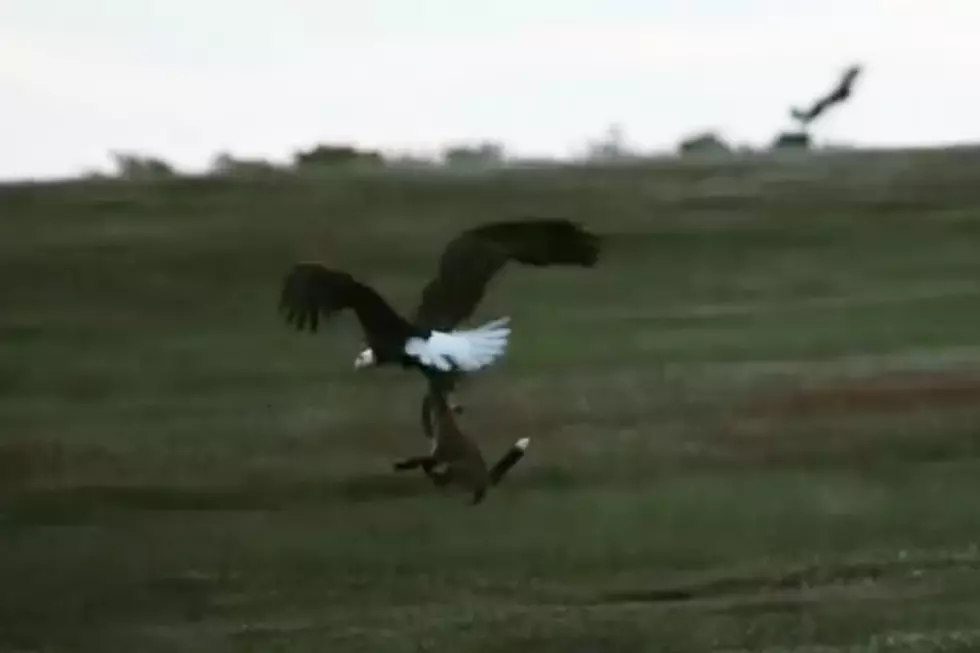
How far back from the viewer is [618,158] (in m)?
3.95

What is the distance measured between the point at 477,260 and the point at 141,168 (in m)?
1.97

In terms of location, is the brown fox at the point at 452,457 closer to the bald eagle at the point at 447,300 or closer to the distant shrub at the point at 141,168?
the bald eagle at the point at 447,300

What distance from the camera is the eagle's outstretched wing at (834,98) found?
3.70 metres

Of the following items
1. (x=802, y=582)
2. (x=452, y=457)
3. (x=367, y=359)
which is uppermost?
(x=367, y=359)

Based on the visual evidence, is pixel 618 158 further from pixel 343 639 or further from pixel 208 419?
pixel 343 639

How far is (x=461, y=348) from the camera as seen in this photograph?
6.19 feet

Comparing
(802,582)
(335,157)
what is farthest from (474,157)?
(802,582)

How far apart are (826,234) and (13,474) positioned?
5.98 feet

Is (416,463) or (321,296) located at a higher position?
(321,296)

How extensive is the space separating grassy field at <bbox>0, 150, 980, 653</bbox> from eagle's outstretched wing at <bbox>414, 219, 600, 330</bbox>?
1.96 ft

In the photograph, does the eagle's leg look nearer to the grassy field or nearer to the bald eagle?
the bald eagle

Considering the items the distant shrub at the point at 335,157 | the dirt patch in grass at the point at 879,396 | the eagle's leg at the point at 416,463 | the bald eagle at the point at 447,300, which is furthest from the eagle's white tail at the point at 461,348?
the distant shrub at the point at 335,157

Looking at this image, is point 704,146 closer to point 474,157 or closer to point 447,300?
point 474,157

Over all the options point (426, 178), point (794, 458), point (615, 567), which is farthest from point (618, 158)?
point (615, 567)
